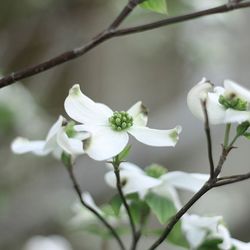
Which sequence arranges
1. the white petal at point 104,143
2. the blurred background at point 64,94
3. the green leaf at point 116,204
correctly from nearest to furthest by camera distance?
the white petal at point 104,143
the green leaf at point 116,204
the blurred background at point 64,94

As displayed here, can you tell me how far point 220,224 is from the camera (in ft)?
2.14

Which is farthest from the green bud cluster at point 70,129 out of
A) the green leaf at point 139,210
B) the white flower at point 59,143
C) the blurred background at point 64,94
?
the blurred background at point 64,94

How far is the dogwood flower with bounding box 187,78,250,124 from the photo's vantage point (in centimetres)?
53

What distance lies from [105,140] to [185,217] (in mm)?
186

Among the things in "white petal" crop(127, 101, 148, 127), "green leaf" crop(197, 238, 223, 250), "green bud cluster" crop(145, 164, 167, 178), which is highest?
"white petal" crop(127, 101, 148, 127)

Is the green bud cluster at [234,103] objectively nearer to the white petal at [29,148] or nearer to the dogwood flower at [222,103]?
the dogwood flower at [222,103]

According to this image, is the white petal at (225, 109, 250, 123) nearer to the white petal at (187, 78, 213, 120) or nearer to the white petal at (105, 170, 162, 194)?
the white petal at (187, 78, 213, 120)

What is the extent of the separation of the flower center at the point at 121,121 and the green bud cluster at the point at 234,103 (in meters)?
0.08

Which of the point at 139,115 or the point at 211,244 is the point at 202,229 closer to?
the point at 211,244

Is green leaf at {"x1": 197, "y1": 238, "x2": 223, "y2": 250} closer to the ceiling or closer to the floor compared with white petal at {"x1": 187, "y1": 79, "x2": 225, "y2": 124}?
closer to the floor

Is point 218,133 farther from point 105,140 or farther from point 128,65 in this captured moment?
point 105,140

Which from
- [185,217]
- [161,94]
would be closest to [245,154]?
[161,94]

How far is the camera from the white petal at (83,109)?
55 centimetres

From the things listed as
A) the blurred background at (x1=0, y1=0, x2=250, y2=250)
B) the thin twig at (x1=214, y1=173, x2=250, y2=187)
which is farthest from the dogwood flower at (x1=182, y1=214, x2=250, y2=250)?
the blurred background at (x1=0, y1=0, x2=250, y2=250)
